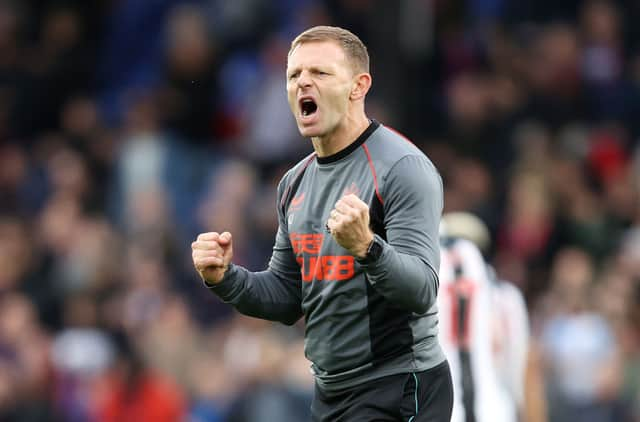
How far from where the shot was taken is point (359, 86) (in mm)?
4621

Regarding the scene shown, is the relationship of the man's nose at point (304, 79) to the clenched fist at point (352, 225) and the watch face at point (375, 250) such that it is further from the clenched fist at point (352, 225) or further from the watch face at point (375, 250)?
the watch face at point (375, 250)

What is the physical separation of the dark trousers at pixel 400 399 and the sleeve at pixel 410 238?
0.32 m

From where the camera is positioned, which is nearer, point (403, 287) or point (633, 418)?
point (403, 287)

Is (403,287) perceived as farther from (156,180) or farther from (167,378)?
(156,180)

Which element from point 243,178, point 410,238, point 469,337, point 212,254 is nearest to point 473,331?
point 469,337

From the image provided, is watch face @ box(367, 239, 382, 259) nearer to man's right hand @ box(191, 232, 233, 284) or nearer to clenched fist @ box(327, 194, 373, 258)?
clenched fist @ box(327, 194, 373, 258)

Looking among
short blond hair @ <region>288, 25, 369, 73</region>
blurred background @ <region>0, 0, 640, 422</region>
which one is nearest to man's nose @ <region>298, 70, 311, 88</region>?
short blond hair @ <region>288, 25, 369, 73</region>

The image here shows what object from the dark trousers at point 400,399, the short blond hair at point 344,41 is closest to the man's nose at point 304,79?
the short blond hair at point 344,41

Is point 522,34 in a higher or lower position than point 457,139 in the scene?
higher

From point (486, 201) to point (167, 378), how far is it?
2814mm

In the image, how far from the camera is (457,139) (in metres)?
11.0

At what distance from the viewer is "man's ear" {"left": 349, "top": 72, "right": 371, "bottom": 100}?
460 centimetres

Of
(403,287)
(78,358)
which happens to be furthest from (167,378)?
(403,287)

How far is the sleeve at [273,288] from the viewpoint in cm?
481
